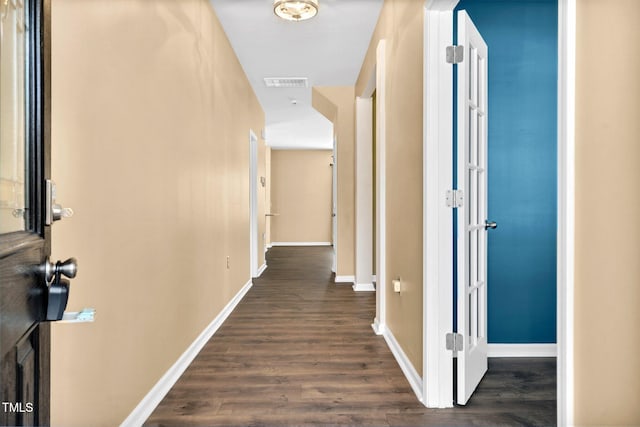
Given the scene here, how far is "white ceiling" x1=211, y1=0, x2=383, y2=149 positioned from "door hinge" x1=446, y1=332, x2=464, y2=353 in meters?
2.54

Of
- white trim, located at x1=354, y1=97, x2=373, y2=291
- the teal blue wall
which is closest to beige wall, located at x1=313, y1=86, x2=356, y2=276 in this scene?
white trim, located at x1=354, y1=97, x2=373, y2=291

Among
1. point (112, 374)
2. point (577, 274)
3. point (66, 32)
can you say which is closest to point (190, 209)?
point (112, 374)

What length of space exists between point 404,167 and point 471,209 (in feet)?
1.78

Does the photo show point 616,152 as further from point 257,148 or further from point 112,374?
point 257,148

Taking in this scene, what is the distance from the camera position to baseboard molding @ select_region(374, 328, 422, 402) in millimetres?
2051

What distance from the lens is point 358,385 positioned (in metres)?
2.16

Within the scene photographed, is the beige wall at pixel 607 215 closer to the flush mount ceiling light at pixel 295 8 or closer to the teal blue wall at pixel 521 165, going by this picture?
the teal blue wall at pixel 521 165

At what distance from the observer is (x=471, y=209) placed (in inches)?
80.0

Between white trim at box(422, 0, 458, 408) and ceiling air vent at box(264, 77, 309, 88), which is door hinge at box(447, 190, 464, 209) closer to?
white trim at box(422, 0, 458, 408)

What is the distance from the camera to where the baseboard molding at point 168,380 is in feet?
5.68

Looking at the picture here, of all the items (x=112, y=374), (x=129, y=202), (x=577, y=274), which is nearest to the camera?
(x=577, y=274)

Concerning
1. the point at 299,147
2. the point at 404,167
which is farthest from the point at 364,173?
the point at 299,147

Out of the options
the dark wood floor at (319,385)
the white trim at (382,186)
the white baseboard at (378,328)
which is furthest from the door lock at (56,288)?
the white baseboard at (378,328)

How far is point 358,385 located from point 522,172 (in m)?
1.81
